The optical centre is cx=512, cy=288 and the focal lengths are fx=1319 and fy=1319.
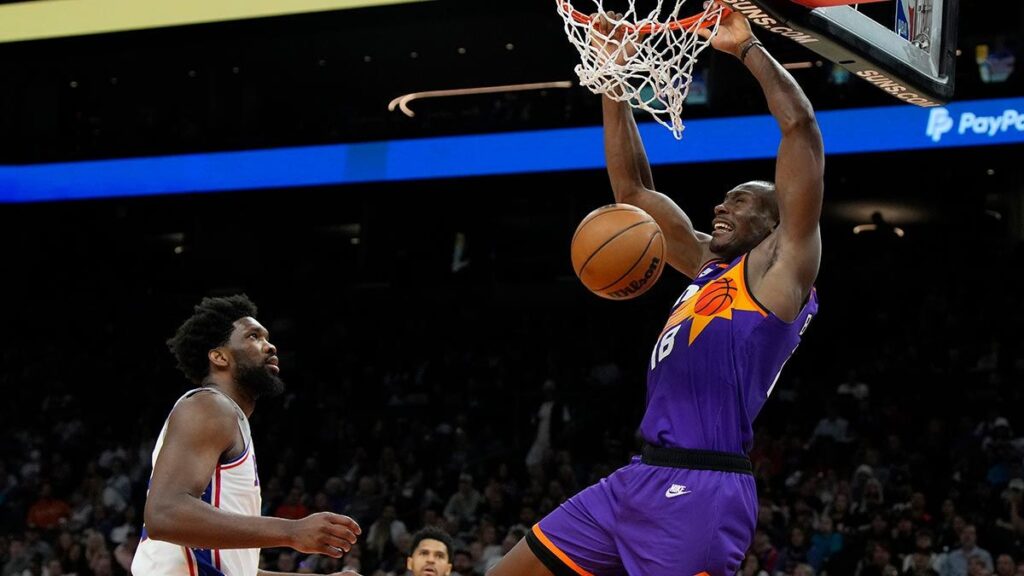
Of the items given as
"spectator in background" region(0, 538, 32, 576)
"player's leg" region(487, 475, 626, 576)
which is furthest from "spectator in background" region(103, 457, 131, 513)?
"player's leg" region(487, 475, 626, 576)

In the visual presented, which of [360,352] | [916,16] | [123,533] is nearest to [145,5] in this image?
[123,533]

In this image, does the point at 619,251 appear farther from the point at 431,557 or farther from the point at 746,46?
the point at 431,557

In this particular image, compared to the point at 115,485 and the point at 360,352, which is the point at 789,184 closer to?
the point at 115,485

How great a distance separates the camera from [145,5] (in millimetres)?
11227

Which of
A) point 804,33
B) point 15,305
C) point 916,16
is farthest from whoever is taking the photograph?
point 15,305

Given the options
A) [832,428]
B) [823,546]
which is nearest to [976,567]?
[823,546]

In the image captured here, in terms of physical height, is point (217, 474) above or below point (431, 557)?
above

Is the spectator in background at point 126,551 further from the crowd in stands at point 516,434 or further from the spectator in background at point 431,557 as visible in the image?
the spectator in background at point 431,557

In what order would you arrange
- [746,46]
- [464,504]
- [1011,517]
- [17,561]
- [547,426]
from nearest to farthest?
[746,46] < [1011,517] < [464,504] < [17,561] < [547,426]

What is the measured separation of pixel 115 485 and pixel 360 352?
371 cm

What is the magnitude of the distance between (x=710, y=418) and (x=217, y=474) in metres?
1.39

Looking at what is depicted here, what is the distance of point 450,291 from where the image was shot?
17641 millimetres

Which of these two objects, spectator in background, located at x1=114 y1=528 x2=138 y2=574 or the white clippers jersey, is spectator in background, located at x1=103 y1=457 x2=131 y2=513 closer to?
spectator in background, located at x1=114 y1=528 x2=138 y2=574

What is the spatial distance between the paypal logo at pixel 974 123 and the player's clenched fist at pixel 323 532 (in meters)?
10.1
